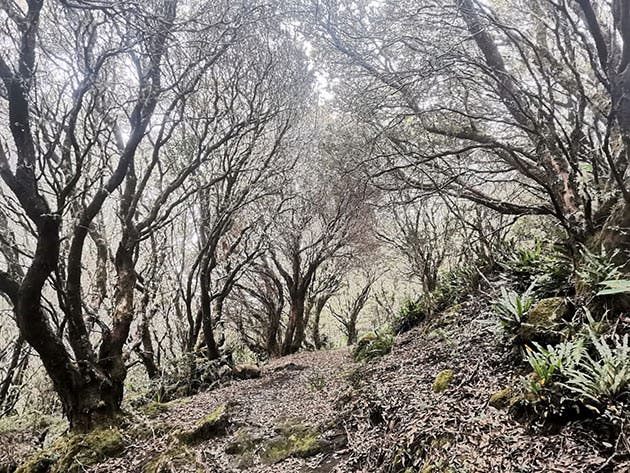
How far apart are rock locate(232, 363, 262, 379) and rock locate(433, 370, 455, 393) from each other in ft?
14.5

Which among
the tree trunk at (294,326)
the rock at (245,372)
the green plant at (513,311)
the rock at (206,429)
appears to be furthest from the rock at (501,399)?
the tree trunk at (294,326)

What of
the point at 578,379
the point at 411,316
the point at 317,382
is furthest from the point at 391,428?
the point at 411,316

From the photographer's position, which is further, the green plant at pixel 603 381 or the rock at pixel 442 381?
the rock at pixel 442 381

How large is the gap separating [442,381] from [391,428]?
2.29 ft

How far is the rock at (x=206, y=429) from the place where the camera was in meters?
3.74

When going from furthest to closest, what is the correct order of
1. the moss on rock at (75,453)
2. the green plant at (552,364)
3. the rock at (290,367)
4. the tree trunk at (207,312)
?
the rock at (290,367)
the tree trunk at (207,312)
the moss on rock at (75,453)
the green plant at (552,364)

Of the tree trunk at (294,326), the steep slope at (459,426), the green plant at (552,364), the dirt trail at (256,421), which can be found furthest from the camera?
the tree trunk at (294,326)

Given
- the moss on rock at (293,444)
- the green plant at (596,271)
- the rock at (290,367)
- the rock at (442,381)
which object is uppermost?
the green plant at (596,271)

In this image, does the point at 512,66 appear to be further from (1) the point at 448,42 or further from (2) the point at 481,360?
(2) the point at 481,360

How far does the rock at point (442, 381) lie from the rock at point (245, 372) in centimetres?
442

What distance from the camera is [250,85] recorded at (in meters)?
6.64

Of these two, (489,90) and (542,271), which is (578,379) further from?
(489,90)

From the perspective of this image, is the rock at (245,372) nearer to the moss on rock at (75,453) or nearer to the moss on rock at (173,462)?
the moss on rock at (75,453)

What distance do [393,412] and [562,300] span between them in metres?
1.75
